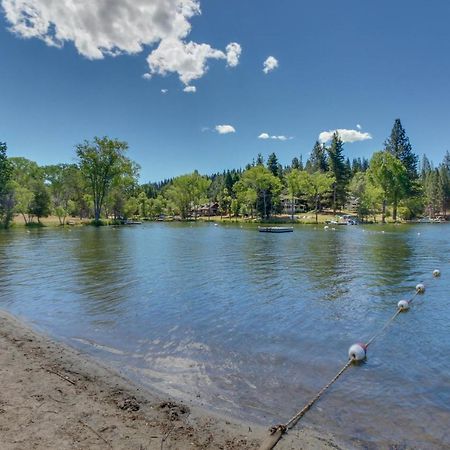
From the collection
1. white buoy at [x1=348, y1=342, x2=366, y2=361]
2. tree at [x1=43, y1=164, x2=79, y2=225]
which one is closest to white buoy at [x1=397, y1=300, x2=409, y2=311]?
white buoy at [x1=348, y1=342, x2=366, y2=361]

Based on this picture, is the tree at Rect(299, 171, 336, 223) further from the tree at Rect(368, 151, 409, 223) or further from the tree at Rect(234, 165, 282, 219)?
the tree at Rect(368, 151, 409, 223)

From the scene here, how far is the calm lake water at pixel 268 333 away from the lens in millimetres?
8211

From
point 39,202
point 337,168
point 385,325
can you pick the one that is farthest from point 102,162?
point 385,325

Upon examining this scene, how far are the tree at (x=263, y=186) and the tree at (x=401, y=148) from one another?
37336 mm

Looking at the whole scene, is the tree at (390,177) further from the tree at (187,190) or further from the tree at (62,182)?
the tree at (62,182)

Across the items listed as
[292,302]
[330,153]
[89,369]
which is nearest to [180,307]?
[292,302]

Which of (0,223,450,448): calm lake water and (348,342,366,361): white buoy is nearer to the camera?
(0,223,450,448): calm lake water

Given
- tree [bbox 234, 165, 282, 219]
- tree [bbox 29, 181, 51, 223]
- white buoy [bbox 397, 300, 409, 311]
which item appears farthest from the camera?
tree [bbox 234, 165, 282, 219]

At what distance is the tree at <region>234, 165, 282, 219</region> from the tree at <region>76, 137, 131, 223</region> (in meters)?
37.7

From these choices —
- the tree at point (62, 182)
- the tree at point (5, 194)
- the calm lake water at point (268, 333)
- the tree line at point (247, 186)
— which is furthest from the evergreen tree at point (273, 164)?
the calm lake water at point (268, 333)

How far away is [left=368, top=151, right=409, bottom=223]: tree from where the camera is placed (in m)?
103

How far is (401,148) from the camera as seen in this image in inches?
4473

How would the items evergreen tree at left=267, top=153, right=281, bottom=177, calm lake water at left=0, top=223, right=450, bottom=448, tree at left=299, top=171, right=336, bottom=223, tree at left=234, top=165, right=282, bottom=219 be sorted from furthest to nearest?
1. evergreen tree at left=267, top=153, right=281, bottom=177
2. tree at left=234, top=165, right=282, bottom=219
3. tree at left=299, top=171, right=336, bottom=223
4. calm lake water at left=0, top=223, right=450, bottom=448

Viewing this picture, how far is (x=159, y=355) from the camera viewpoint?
11.1 meters
